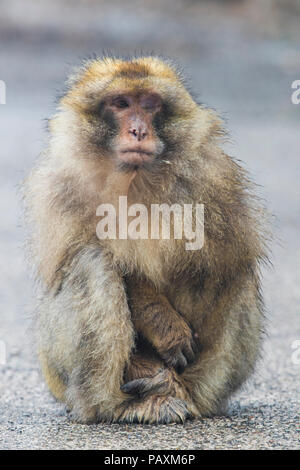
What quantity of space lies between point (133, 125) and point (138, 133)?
0.21ft

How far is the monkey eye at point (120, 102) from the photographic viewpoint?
4383 millimetres

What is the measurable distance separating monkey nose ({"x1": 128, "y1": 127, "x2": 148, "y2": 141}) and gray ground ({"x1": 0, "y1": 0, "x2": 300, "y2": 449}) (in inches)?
26.7

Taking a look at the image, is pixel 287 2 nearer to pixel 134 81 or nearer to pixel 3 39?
pixel 3 39

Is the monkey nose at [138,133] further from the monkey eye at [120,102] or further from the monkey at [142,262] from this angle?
A: the monkey eye at [120,102]

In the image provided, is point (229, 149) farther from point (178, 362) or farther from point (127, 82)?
point (178, 362)

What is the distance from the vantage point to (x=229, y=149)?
15.5ft

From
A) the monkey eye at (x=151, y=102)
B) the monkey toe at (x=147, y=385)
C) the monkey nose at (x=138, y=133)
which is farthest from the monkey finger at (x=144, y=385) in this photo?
the monkey eye at (x=151, y=102)

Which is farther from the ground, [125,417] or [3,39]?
[3,39]

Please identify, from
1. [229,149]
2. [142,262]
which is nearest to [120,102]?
[229,149]

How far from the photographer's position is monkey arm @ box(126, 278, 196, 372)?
441cm
